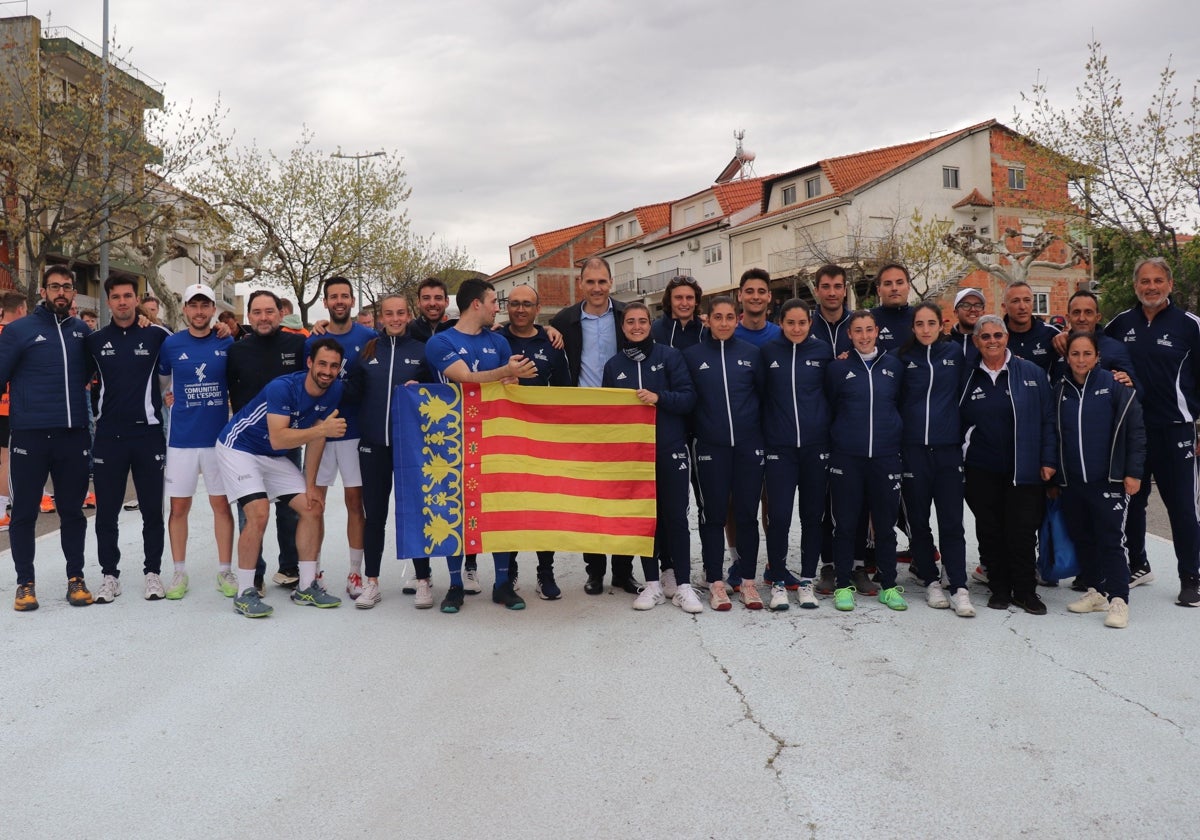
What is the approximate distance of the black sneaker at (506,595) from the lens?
6035mm

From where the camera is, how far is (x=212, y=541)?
8.27 m

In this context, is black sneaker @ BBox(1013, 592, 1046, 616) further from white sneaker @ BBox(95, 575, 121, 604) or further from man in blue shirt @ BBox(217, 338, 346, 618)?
white sneaker @ BBox(95, 575, 121, 604)

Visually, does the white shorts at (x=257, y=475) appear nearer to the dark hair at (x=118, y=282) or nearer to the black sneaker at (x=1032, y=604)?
the dark hair at (x=118, y=282)

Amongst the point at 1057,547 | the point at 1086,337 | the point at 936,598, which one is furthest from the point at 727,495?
the point at 1086,337

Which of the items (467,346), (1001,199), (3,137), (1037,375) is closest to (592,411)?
(467,346)

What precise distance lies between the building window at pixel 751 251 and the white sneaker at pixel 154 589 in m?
37.6

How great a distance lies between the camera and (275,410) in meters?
5.82

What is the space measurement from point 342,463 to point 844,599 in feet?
11.6

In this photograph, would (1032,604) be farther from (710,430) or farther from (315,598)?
(315,598)

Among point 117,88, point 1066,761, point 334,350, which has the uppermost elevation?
point 117,88

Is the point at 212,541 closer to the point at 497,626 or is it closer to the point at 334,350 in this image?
the point at 334,350

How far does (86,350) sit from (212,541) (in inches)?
100

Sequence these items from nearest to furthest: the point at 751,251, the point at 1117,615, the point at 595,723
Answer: the point at 595,723, the point at 1117,615, the point at 751,251

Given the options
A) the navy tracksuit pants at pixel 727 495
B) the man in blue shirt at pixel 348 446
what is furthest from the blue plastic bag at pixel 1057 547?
the man in blue shirt at pixel 348 446
